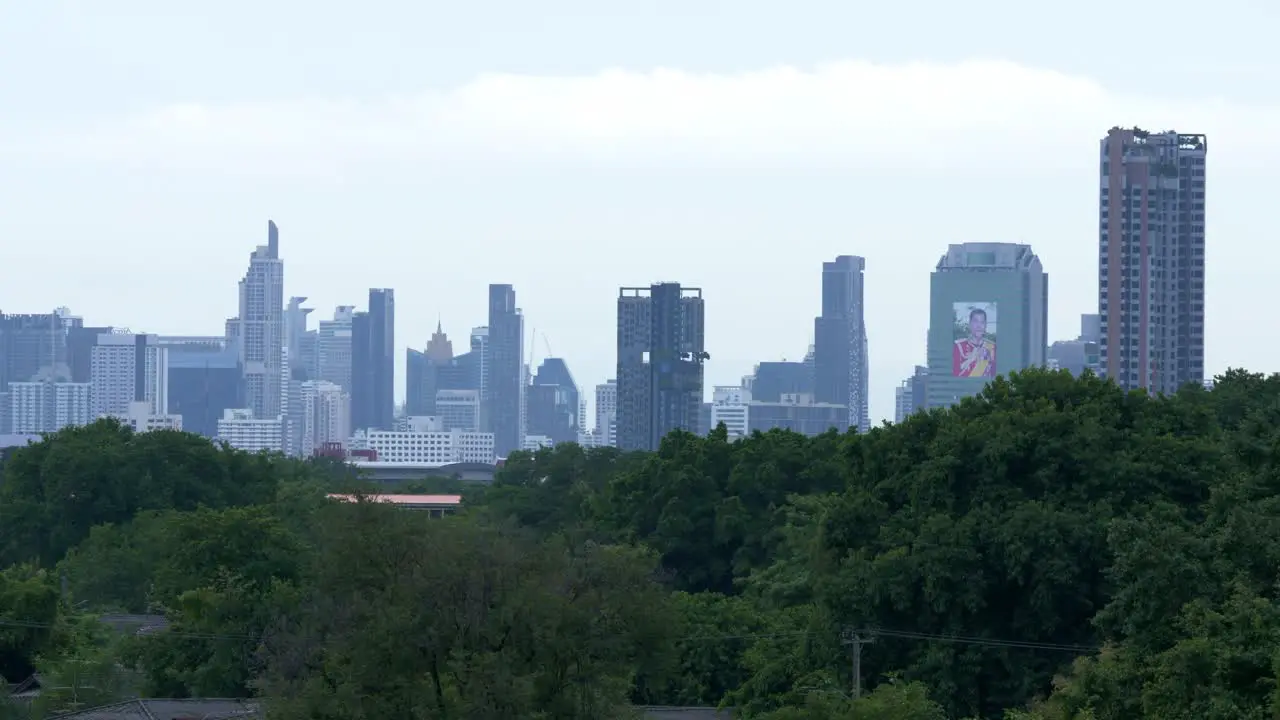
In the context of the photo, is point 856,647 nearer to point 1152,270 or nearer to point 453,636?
point 453,636

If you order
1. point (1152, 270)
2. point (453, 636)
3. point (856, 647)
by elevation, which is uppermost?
point (1152, 270)

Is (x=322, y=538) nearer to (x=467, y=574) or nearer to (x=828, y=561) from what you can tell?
(x=467, y=574)

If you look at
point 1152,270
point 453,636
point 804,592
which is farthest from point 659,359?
point 453,636

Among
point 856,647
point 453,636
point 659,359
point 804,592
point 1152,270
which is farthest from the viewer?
point 659,359

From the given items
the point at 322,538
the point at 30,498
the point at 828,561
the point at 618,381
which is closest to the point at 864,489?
the point at 828,561

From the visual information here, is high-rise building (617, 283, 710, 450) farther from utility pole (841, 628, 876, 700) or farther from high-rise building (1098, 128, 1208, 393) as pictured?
utility pole (841, 628, 876, 700)
